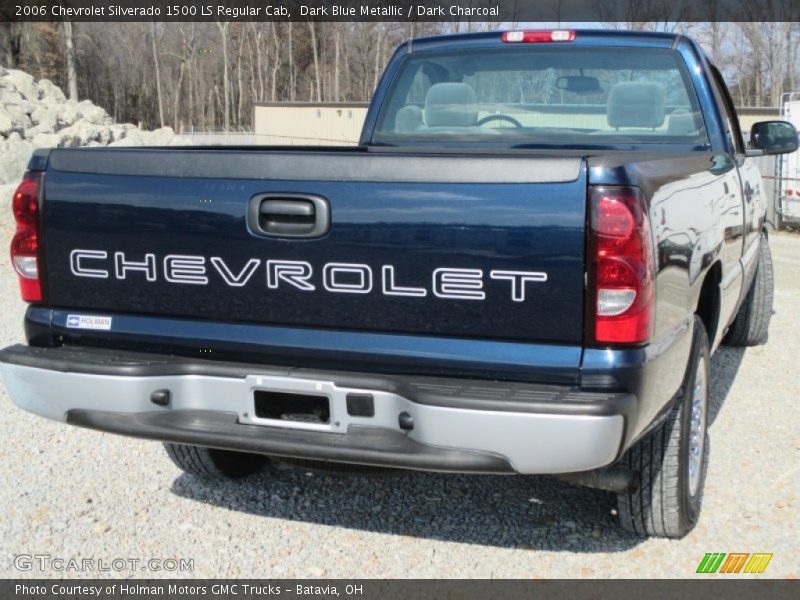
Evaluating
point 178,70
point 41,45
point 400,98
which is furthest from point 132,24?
point 400,98

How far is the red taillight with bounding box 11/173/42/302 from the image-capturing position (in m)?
3.35

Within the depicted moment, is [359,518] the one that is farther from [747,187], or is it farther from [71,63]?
[71,63]

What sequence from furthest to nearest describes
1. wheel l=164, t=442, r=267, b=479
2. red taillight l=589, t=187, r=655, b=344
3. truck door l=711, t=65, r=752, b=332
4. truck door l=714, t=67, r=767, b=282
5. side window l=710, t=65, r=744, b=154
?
side window l=710, t=65, r=744, b=154, truck door l=714, t=67, r=767, b=282, truck door l=711, t=65, r=752, b=332, wheel l=164, t=442, r=267, b=479, red taillight l=589, t=187, r=655, b=344

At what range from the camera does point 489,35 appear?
503 centimetres

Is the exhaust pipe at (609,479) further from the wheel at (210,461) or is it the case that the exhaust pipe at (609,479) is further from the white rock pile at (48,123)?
the white rock pile at (48,123)

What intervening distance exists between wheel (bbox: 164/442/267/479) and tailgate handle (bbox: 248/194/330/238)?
4.52 ft

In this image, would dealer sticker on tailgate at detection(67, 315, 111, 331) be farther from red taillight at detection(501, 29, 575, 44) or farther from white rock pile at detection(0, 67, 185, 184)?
white rock pile at detection(0, 67, 185, 184)

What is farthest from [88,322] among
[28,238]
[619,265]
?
[619,265]

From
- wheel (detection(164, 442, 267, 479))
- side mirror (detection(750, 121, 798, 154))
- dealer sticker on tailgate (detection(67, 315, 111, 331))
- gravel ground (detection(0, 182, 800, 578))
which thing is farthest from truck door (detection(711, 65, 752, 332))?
dealer sticker on tailgate (detection(67, 315, 111, 331))

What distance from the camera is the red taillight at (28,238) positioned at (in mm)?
3346

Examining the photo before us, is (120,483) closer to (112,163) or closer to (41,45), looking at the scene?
(112,163)

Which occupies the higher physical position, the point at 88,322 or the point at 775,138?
the point at 775,138

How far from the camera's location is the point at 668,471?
343 cm

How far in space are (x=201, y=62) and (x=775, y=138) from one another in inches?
2965
